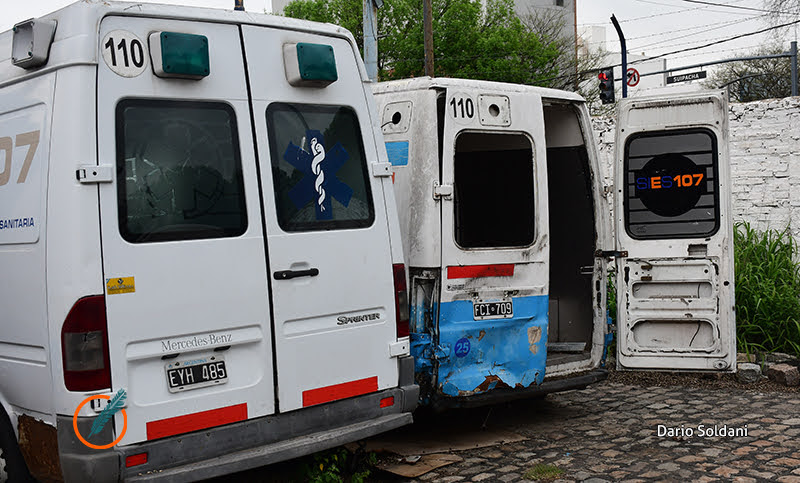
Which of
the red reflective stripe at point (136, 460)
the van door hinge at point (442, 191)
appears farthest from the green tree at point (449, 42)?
the red reflective stripe at point (136, 460)

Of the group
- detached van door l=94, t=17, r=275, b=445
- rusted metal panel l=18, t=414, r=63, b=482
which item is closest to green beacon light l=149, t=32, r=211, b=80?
detached van door l=94, t=17, r=275, b=445

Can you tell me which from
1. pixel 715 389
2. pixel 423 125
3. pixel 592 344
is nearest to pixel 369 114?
pixel 423 125

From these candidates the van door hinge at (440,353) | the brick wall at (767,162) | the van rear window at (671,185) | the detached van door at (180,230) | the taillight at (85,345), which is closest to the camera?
the taillight at (85,345)

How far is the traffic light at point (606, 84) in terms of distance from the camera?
68.4ft

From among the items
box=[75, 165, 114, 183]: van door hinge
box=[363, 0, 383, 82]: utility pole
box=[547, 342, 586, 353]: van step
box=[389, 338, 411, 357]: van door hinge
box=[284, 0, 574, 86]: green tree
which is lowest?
box=[547, 342, 586, 353]: van step

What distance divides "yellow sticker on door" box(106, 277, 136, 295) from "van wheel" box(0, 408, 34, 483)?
37.0 inches

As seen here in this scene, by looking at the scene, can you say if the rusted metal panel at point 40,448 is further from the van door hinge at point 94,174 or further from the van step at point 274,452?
the van door hinge at point 94,174

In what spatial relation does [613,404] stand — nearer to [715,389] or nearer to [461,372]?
[715,389]

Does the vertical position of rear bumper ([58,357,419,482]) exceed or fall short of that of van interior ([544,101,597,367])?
it falls short

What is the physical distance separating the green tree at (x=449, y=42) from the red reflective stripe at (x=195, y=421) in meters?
24.1

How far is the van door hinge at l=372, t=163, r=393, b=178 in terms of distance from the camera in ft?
15.5

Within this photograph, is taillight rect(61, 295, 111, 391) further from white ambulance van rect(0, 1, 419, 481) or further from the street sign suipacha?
the street sign suipacha

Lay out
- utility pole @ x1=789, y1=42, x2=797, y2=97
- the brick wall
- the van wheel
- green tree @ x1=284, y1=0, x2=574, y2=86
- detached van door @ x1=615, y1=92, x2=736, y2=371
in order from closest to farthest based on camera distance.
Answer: the van wheel
detached van door @ x1=615, y1=92, x2=736, y2=371
the brick wall
utility pole @ x1=789, y1=42, x2=797, y2=97
green tree @ x1=284, y1=0, x2=574, y2=86

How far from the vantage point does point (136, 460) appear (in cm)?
372
